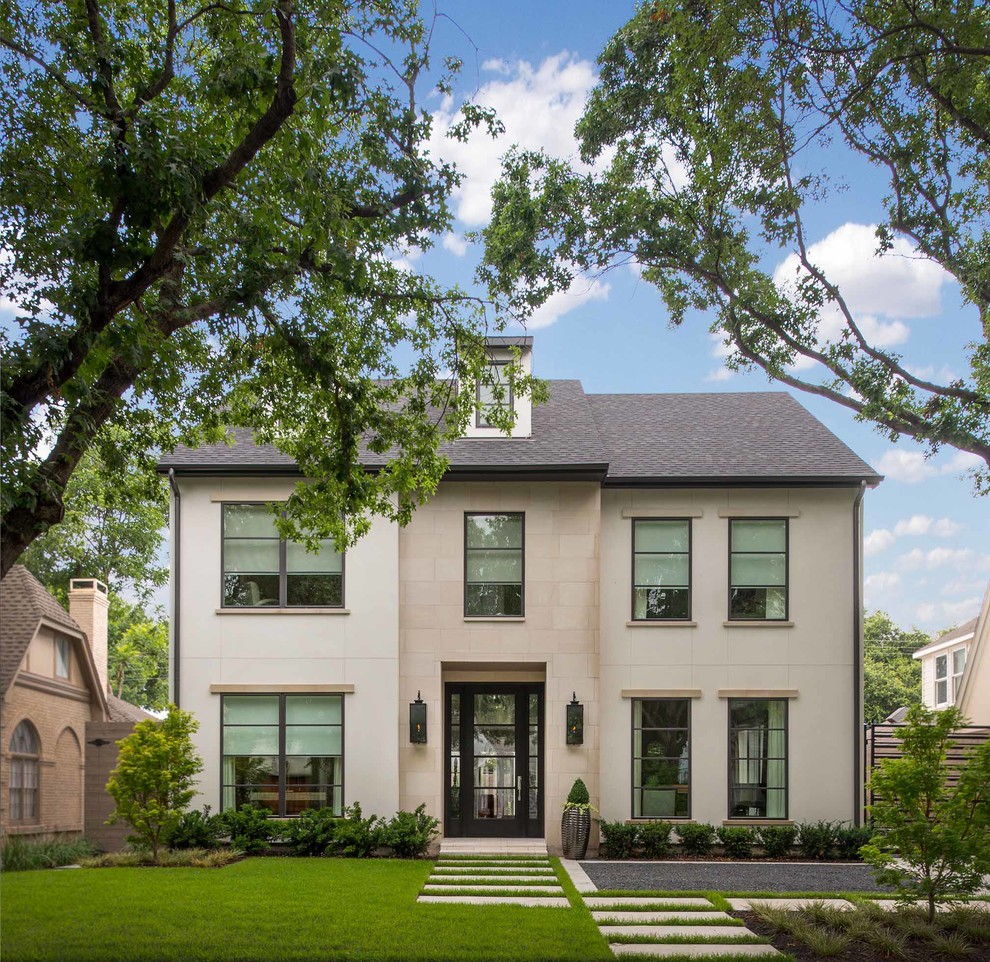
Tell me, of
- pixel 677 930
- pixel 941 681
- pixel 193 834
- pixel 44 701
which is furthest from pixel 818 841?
pixel 941 681

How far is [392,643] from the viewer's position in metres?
16.6

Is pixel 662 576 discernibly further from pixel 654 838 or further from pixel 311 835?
pixel 311 835

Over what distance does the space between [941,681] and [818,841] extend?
19.1m

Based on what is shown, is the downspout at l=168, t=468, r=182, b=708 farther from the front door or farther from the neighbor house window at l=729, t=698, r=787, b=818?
the neighbor house window at l=729, t=698, r=787, b=818

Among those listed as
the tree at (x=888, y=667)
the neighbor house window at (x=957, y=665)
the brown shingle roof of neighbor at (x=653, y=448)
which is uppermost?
the brown shingle roof of neighbor at (x=653, y=448)

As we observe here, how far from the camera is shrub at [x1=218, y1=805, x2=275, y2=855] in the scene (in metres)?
15.4

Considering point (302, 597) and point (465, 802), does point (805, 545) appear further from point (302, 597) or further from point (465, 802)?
point (302, 597)

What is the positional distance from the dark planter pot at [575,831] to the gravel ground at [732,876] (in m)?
0.65

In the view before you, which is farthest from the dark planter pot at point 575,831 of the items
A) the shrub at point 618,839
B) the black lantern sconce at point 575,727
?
the black lantern sconce at point 575,727

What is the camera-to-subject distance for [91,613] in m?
23.5

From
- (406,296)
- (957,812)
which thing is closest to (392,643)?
(406,296)

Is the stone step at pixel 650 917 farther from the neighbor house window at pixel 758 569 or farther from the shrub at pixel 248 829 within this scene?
the neighbor house window at pixel 758 569

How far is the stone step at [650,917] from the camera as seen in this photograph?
1023 centimetres

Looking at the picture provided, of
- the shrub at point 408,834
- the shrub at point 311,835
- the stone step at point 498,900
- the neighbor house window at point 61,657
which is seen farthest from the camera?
the neighbor house window at point 61,657
